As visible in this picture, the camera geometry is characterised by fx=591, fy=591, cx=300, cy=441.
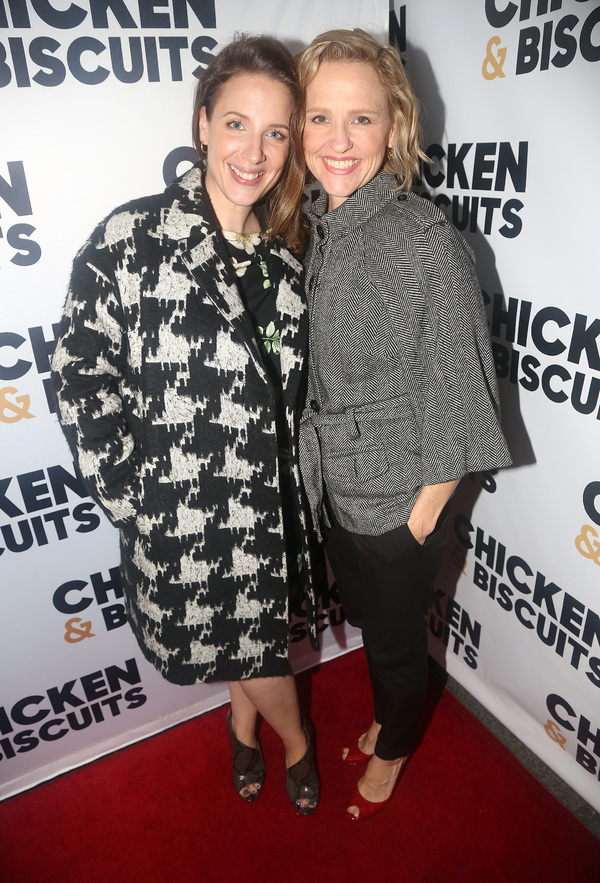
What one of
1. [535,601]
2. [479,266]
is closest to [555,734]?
[535,601]

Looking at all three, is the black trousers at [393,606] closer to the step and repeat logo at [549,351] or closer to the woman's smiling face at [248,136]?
the step and repeat logo at [549,351]

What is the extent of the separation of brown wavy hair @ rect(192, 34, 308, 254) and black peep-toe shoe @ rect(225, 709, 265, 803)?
1.62 meters

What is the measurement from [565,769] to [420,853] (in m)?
0.53

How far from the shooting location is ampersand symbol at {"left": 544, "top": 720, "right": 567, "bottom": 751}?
1859 millimetres

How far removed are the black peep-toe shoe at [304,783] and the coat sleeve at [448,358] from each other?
1.16 metres

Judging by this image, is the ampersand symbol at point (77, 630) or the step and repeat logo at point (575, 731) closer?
the step and repeat logo at point (575, 731)

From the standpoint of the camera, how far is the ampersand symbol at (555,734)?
1.86 metres

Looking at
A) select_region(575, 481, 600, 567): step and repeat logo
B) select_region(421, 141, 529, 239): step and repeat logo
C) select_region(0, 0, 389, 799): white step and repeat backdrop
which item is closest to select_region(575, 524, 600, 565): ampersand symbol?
select_region(575, 481, 600, 567): step and repeat logo

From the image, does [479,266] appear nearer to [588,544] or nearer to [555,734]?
[588,544]

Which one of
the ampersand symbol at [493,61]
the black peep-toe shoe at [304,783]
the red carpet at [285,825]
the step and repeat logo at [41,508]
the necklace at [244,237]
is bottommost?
the red carpet at [285,825]

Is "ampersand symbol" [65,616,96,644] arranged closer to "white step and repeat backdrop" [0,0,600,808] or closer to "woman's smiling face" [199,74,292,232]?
"white step and repeat backdrop" [0,0,600,808]

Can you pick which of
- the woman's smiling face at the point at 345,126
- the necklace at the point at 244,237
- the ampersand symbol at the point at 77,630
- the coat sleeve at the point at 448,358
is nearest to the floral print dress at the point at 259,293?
the necklace at the point at 244,237

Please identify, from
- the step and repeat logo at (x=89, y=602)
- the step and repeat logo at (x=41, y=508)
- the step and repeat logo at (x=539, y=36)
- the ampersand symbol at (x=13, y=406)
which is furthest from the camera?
the step and repeat logo at (x=89, y=602)

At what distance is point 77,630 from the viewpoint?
1911mm
